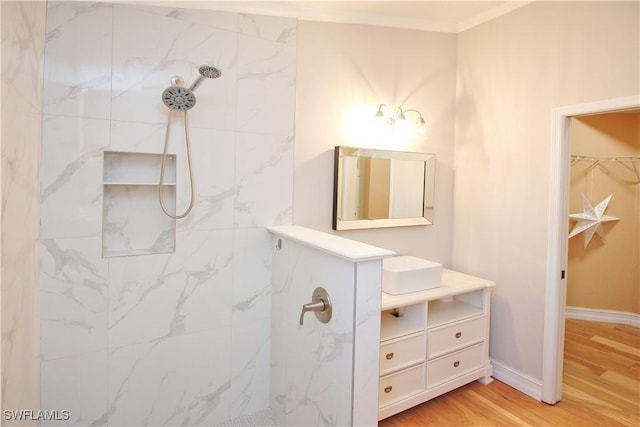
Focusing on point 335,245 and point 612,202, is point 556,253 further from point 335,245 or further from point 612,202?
point 612,202

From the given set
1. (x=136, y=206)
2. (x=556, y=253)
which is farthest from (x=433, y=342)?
(x=136, y=206)

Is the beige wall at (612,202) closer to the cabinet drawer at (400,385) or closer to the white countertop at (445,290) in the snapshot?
the white countertop at (445,290)

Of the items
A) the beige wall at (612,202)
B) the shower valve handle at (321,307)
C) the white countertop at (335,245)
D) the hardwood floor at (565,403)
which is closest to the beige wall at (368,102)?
the white countertop at (335,245)

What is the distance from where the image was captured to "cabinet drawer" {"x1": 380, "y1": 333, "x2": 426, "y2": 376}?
205 centimetres

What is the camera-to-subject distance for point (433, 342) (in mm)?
2266

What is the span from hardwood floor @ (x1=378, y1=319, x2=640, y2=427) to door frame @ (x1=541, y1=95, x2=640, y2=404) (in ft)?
0.51

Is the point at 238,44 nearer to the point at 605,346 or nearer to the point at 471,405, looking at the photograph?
the point at 471,405

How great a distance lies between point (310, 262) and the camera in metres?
1.80

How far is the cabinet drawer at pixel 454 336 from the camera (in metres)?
2.27

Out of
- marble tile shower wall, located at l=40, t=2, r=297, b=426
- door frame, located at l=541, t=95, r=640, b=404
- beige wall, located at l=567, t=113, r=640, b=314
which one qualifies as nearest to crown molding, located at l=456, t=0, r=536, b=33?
door frame, located at l=541, t=95, r=640, b=404

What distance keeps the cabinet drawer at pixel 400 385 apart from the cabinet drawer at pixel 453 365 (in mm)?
84

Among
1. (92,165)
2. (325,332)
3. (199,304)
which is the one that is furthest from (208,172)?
(325,332)

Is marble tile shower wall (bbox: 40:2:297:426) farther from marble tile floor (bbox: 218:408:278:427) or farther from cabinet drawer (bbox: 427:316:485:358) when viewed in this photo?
cabinet drawer (bbox: 427:316:485:358)

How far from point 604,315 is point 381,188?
10.4 ft
